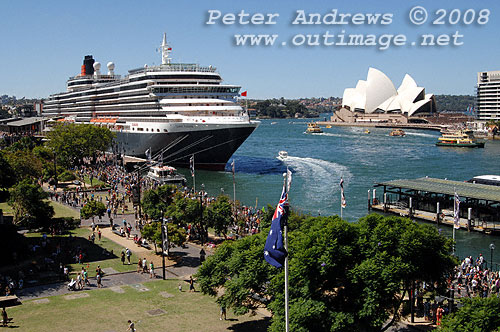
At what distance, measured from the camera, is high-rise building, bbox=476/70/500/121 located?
149m

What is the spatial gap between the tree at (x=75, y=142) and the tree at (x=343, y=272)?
154 ft

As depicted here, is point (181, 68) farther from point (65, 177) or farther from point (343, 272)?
point (343, 272)

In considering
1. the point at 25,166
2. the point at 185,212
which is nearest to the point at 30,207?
the point at 185,212

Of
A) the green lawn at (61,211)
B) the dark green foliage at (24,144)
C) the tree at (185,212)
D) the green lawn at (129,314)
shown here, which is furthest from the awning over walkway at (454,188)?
the dark green foliage at (24,144)

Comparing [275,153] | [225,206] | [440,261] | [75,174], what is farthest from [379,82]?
[440,261]

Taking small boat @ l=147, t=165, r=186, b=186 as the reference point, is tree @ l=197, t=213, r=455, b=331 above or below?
below

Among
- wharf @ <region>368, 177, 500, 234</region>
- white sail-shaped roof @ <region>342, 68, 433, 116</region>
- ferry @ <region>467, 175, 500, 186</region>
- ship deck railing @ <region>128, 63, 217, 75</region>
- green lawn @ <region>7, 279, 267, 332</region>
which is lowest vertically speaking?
green lawn @ <region>7, 279, 267, 332</region>

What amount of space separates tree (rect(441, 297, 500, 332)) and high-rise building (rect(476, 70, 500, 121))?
14718 centimetres

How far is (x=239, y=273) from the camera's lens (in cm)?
1794

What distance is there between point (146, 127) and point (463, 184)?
37.4 m

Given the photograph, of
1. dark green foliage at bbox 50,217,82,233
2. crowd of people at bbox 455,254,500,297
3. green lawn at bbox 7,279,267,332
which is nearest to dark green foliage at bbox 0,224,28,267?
dark green foliage at bbox 50,217,82,233

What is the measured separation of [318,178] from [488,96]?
111 metres

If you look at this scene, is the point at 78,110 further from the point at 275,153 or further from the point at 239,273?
the point at 239,273

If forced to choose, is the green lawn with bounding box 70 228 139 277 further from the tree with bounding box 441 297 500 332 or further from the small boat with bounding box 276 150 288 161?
A: the small boat with bounding box 276 150 288 161
